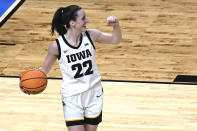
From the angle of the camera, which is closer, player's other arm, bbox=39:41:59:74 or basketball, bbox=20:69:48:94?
player's other arm, bbox=39:41:59:74

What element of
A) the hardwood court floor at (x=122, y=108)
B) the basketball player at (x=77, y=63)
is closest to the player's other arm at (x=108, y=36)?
the basketball player at (x=77, y=63)

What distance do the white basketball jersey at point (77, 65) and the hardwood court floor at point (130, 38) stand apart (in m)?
2.72

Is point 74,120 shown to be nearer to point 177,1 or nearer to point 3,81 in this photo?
point 3,81

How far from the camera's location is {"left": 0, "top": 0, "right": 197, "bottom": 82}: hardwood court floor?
24.6ft

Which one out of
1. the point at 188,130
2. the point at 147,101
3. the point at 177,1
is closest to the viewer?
the point at 188,130

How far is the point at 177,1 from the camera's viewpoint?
10391mm

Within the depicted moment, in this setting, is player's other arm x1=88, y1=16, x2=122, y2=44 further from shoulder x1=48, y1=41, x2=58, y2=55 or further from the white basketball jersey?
shoulder x1=48, y1=41, x2=58, y2=55

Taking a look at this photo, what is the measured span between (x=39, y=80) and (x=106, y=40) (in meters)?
0.72

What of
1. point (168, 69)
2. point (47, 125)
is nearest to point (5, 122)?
point (47, 125)

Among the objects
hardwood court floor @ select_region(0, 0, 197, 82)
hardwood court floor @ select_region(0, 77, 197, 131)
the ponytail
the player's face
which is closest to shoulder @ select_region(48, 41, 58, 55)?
the ponytail

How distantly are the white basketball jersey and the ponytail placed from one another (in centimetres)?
10

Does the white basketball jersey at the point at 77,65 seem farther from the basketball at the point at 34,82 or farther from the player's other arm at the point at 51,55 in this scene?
the basketball at the point at 34,82

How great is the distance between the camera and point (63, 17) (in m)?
4.48

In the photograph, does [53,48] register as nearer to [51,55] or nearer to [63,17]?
[51,55]
